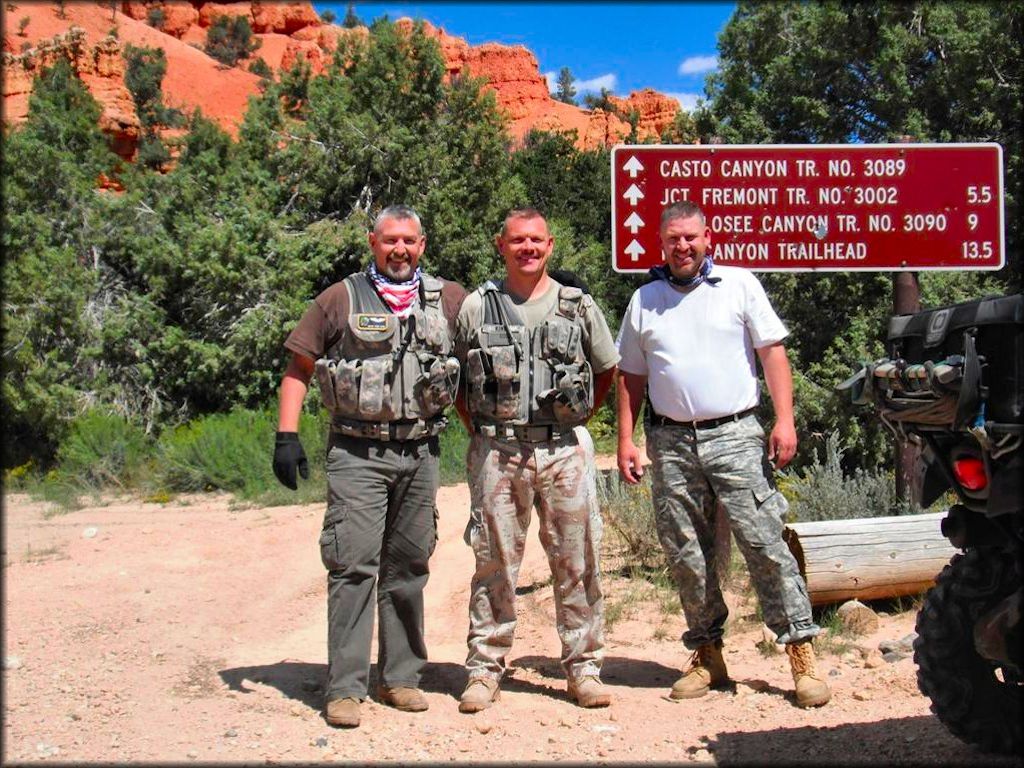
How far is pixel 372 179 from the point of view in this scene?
14.7 m

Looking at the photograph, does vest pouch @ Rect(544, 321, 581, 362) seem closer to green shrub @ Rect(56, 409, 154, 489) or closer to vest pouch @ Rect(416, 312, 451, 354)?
vest pouch @ Rect(416, 312, 451, 354)

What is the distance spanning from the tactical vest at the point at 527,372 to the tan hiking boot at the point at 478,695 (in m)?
1.10

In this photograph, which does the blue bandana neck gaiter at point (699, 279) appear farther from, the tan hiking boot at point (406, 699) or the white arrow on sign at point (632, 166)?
the tan hiking boot at point (406, 699)

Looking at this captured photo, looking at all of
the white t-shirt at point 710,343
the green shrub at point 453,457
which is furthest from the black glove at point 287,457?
the green shrub at point 453,457

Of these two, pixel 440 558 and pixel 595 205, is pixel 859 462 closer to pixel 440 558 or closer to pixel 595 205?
pixel 440 558

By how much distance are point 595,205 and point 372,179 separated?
16.8ft

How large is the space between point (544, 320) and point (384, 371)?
696 millimetres

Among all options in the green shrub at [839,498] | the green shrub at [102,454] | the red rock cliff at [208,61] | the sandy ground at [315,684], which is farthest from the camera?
the red rock cliff at [208,61]

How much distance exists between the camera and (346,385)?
4277 mm

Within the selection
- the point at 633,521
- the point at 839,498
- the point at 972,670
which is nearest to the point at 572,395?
the point at 972,670

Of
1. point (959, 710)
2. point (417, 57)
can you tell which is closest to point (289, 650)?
point (959, 710)

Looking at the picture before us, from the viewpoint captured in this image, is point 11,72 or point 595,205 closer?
point 595,205

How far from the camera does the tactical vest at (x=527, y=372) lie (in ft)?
14.0

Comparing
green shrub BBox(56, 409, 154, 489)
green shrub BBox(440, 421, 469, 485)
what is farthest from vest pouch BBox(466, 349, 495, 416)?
green shrub BBox(56, 409, 154, 489)
